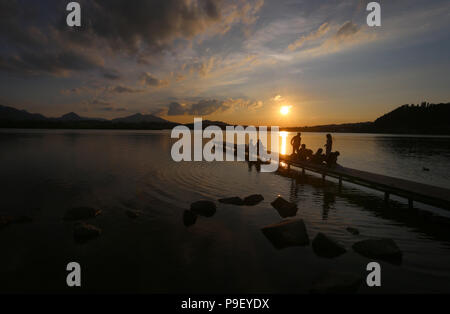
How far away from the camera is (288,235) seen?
9195 mm

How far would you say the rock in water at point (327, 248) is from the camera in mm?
8367

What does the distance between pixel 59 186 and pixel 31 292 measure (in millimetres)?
13684

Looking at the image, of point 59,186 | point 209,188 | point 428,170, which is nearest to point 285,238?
point 209,188

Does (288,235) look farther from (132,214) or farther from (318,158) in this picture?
(318,158)

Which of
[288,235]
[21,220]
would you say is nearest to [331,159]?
[288,235]

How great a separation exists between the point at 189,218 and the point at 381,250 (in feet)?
27.1

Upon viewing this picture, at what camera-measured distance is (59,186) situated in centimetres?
1780

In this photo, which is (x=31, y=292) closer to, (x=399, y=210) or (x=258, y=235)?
(x=258, y=235)

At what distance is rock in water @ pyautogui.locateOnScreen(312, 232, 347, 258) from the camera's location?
8367 millimetres

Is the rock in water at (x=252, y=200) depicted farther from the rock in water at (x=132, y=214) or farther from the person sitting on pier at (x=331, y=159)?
the person sitting on pier at (x=331, y=159)

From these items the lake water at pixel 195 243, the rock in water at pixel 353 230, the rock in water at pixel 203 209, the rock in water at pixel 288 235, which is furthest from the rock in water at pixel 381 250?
the rock in water at pixel 203 209

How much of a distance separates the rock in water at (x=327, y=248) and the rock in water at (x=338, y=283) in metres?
1.64

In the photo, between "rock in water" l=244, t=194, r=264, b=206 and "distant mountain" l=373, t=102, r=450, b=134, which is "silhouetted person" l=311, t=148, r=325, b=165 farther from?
"distant mountain" l=373, t=102, r=450, b=134

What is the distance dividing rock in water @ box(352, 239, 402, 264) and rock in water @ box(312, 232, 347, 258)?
0.68 m
